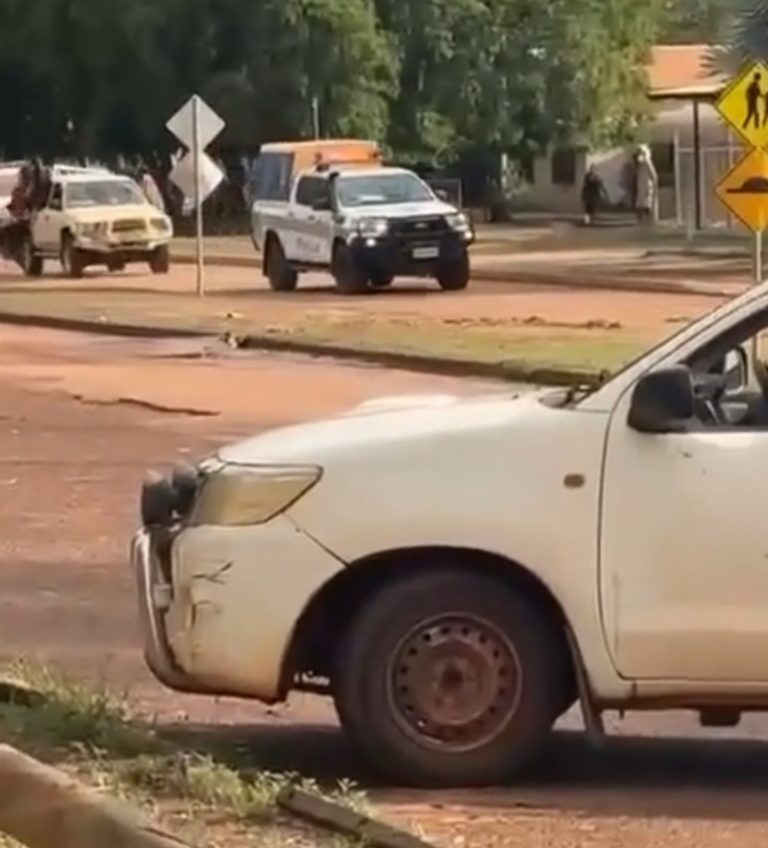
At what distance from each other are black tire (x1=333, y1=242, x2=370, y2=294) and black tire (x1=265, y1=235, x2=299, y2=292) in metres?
1.56

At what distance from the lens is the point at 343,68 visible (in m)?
69.5

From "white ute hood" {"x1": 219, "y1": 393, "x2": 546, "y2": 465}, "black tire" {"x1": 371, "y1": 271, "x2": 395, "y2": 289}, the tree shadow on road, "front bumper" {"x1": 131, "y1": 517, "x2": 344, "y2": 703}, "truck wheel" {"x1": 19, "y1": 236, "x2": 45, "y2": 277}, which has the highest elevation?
"white ute hood" {"x1": 219, "y1": 393, "x2": 546, "y2": 465}

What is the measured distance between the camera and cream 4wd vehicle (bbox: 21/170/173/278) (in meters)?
49.7

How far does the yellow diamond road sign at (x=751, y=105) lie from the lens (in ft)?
81.2

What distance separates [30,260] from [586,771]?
44859mm

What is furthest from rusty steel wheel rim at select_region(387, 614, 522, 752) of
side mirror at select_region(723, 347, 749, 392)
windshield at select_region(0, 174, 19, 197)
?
windshield at select_region(0, 174, 19, 197)

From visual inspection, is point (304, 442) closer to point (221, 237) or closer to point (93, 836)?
point (93, 836)

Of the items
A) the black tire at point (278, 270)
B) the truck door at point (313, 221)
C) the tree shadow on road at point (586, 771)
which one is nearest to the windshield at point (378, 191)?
the truck door at point (313, 221)

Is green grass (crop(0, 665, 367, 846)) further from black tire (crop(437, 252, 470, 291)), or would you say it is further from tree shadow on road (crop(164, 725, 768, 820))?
black tire (crop(437, 252, 470, 291))

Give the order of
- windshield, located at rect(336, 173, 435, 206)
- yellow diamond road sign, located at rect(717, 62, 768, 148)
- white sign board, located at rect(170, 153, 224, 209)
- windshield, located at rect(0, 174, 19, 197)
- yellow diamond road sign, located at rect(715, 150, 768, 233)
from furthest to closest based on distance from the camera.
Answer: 1. windshield, located at rect(0, 174, 19, 197)
2. windshield, located at rect(336, 173, 435, 206)
3. white sign board, located at rect(170, 153, 224, 209)
4. yellow diamond road sign, located at rect(717, 62, 768, 148)
5. yellow diamond road sign, located at rect(715, 150, 768, 233)

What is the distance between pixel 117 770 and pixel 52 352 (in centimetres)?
2446

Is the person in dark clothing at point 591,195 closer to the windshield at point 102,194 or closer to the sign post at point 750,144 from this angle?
the windshield at point 102,194

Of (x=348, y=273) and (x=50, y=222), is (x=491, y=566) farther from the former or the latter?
(x=50, y=222)

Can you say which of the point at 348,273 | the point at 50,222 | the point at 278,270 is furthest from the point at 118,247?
the point at 348,273
